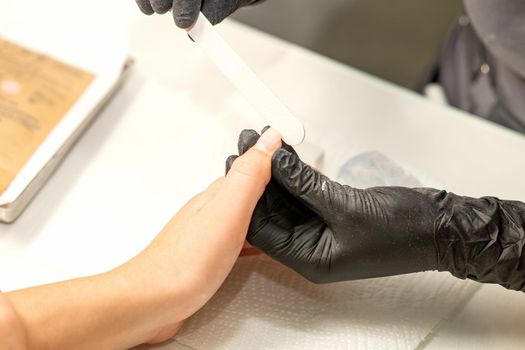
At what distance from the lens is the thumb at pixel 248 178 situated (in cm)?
68

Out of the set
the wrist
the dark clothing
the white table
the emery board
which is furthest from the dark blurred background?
the wrist

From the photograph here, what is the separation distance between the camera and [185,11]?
0.75 m

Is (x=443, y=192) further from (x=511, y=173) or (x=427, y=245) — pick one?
(x=511, y=173)

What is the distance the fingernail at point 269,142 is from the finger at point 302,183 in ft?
0.04

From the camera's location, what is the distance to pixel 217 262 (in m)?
0.68

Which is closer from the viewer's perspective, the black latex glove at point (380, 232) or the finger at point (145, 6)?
the black latex glove at point (380, 232)

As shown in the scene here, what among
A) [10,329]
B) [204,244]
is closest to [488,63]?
[204,244]

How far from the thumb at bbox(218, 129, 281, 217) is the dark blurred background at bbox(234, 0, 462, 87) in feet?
3.26

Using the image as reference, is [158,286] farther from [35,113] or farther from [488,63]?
[488,63]

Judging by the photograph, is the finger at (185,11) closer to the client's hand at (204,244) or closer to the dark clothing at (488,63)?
the client's hand at (204,244)

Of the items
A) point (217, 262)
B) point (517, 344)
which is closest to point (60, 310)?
point (217, 262)

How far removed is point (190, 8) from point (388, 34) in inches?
41.0

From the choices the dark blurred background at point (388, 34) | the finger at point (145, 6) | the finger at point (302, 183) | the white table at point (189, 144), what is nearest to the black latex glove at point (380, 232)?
the finger at point (302, 183)

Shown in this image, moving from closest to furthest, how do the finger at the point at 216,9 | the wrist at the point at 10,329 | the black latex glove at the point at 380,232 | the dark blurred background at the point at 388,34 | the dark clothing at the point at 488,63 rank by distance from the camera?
the wrist at the point at 10,329 → the black latex glove at the point at 380,232 → the finger at the point at 216,9 → the dark clothing at the point at 488,63 → the dark blurred background at the point at 388,34
